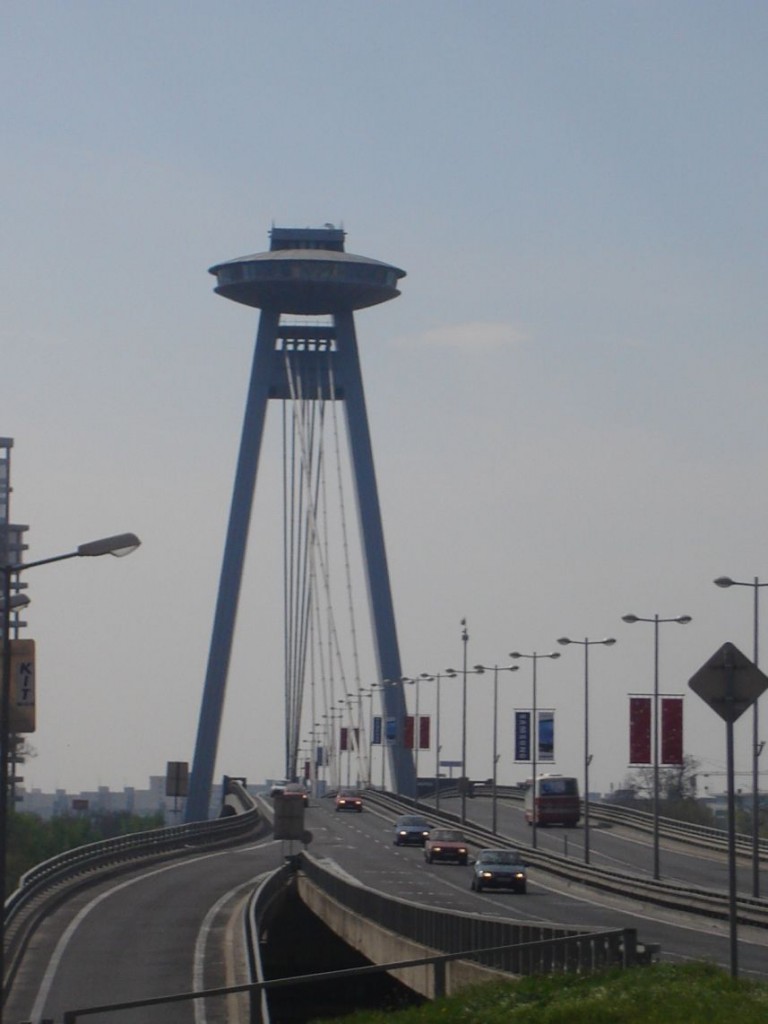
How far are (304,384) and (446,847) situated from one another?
42934mm

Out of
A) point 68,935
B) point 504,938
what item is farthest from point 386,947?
point 504,938

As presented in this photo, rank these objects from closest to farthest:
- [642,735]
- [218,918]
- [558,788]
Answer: [218,918], [642,735], [558,788]

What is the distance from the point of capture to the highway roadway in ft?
105

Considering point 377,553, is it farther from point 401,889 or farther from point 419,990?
point 419,990

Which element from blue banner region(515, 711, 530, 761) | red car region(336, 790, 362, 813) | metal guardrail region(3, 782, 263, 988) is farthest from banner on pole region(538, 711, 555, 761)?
red car region(336, 790, 362, 813)

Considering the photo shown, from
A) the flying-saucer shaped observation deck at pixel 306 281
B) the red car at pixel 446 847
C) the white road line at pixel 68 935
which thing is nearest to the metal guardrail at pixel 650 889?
the red car at pixel 446 847

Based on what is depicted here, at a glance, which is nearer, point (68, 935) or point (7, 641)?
point (7, 641)

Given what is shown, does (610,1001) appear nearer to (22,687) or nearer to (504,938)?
(504,938)

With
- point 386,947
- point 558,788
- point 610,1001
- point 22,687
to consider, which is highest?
point 22,687

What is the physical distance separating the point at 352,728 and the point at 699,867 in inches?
2808

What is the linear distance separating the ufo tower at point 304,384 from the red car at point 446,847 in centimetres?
2764

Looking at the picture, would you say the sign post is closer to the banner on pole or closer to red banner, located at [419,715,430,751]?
the banner on pole

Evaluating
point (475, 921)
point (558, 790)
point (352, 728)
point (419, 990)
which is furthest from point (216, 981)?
point (352, 728)

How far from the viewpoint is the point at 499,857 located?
186 ft
